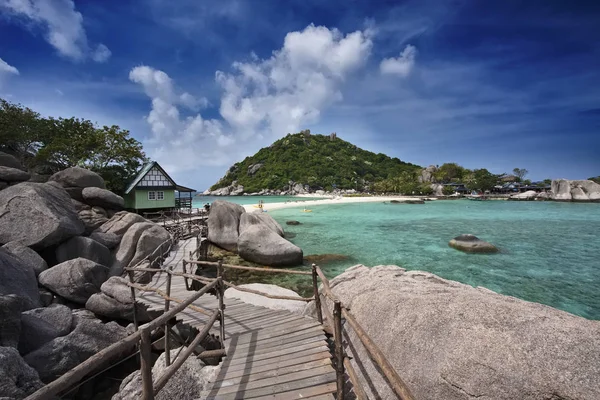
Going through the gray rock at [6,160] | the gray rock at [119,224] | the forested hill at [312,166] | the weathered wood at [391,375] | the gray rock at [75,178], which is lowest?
the gray rock at [119,224]

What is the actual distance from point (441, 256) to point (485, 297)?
16.0m

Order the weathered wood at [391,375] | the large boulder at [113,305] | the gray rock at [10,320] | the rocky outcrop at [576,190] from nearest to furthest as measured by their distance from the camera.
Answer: the weathered wood at [391,375] → the gray rock at [10,320] → the large boulder at [113,305] → the rocky outcrop at [576,190]

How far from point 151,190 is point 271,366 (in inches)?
1138

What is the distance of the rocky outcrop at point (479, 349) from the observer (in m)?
2.93

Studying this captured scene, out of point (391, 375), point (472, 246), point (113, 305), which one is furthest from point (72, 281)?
point (472, 246)

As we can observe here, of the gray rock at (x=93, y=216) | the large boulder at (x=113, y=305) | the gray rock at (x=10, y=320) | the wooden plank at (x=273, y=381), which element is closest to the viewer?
the wooden plank at (x=273, y=381)

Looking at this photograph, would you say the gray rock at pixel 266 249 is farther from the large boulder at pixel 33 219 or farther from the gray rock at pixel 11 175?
the gray rock at pixel 11 175

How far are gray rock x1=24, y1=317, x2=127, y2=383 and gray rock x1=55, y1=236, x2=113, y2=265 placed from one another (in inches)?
237

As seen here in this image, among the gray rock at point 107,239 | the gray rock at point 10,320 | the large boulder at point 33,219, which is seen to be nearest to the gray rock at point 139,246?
the gray rock at point 107,239

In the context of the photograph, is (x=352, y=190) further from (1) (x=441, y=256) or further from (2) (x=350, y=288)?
(2) (x=350, y=288)

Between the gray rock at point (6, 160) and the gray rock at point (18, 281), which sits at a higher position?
the gray rock at point (6, 160)

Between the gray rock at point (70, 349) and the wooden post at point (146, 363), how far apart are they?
5305 mm

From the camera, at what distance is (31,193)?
12047mm

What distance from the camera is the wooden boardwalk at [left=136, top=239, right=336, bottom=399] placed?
11.7 ft
